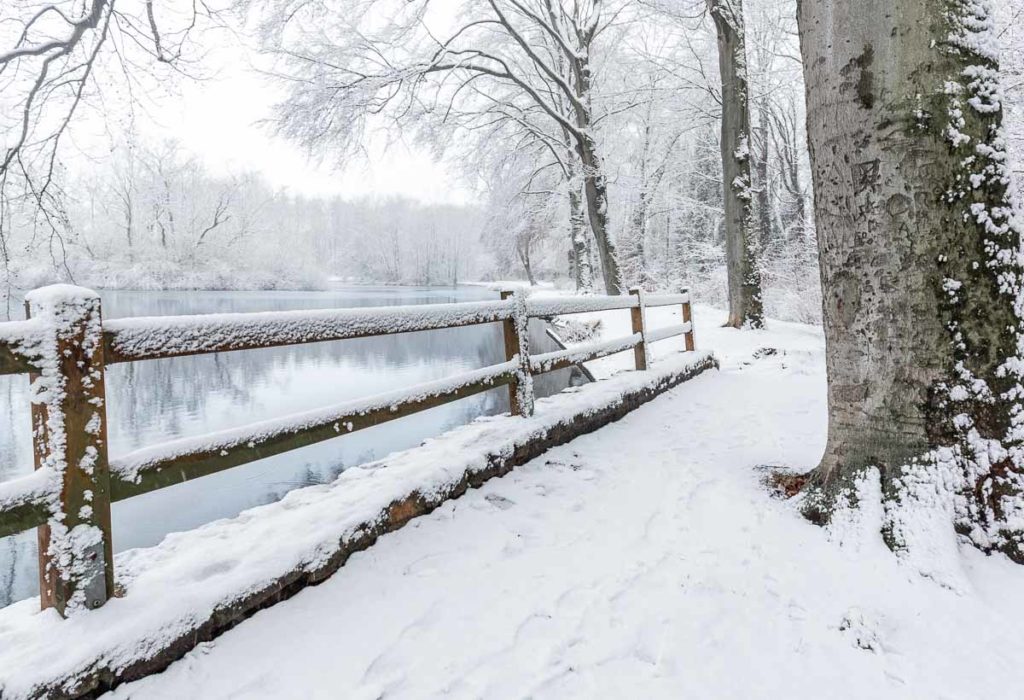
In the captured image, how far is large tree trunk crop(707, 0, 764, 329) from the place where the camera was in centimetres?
915

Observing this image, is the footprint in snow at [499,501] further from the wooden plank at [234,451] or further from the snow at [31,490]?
the snow at [31,490]

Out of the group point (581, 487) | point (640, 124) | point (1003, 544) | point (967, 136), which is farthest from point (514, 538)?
point (640, 124)

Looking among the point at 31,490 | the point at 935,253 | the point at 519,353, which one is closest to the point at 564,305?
the point at 519,353

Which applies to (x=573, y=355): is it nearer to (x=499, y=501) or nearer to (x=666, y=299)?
(x=499, y=501)

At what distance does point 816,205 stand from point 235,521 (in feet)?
9.88

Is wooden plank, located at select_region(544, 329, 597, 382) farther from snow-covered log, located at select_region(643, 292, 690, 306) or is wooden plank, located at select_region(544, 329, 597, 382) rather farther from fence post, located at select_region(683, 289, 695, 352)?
fence post, located at select_region(683, 289, 695, 352)

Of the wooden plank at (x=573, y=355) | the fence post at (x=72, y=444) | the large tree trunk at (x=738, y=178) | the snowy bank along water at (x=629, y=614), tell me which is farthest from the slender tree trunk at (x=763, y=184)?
the fence post at (x=72, y=444)

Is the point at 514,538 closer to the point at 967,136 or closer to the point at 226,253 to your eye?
the point at 967,136

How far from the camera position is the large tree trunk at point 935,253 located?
200 cm

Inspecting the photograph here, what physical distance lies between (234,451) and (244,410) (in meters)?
7.30

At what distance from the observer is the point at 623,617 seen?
1745 millimetres

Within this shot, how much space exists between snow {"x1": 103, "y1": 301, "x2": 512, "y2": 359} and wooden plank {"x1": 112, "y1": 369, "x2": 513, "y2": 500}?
0.32 m

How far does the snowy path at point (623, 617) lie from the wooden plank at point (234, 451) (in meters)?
0.52

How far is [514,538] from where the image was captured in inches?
91.1
